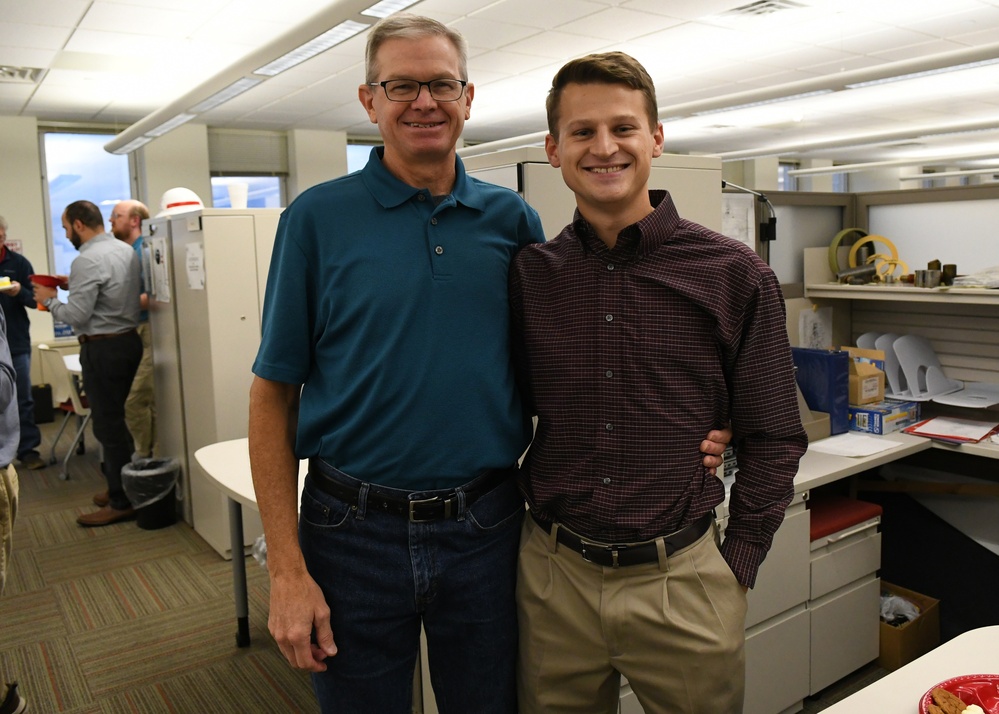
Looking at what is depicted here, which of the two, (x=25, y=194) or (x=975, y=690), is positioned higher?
(x=25, y=194)

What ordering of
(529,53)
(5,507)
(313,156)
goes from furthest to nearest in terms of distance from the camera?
(313,156) → (529,53) → (5,507)

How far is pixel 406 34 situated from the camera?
1.21 metres

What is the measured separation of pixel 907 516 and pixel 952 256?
37.8 inches

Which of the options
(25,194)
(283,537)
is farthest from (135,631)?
(25,194)

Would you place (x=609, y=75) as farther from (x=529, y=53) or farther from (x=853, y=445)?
(x=529, y=53)

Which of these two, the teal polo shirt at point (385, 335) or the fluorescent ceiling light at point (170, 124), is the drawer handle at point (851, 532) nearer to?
the teal polo shirt at point (385, 335)

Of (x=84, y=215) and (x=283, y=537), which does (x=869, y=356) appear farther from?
(x=84, y=215)

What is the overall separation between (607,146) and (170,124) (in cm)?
630

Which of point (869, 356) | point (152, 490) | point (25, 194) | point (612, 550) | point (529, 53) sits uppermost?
point (529, 53)

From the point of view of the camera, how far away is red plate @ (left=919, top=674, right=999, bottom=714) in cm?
104

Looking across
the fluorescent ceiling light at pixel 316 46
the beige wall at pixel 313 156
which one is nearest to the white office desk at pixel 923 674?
the fluorescent ceiling light at pixel 316 46

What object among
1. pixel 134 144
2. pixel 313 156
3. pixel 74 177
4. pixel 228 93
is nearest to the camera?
pixel 228 93

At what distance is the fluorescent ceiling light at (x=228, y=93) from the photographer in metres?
5.35

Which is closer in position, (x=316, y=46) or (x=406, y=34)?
(x=406, y=34)
